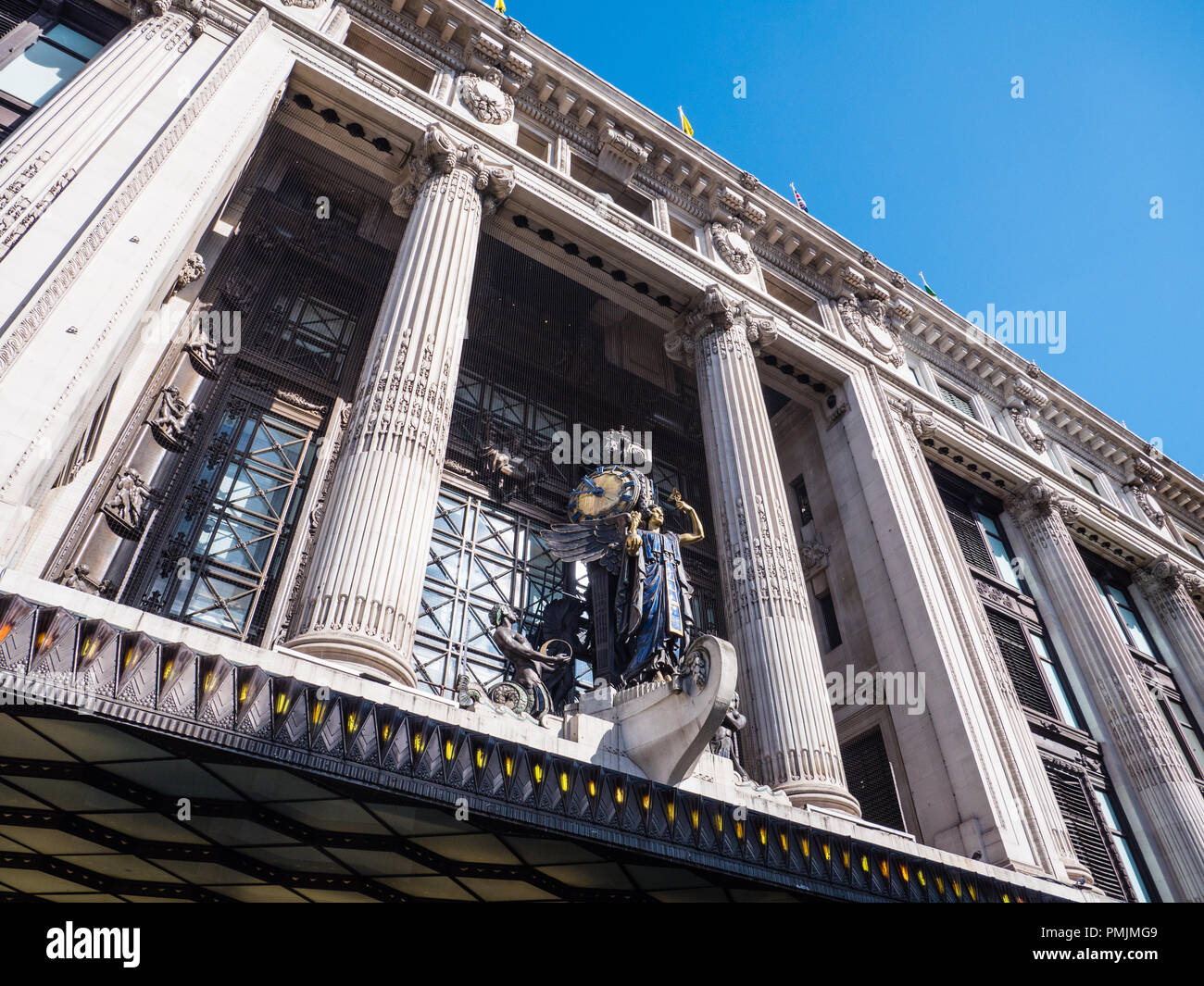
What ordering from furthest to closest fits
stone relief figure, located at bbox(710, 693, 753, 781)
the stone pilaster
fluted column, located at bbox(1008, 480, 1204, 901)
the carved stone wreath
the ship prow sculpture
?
the carved stone wreath → fluted column, located at bbox(1008, 480, 1204, 901) → stone relief figure, located at bbox(710, 693, 753, 781) → the stone pilaster → the ship prow sculpture

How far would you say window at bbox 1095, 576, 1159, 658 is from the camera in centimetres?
2747

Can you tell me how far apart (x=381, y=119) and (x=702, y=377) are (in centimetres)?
923

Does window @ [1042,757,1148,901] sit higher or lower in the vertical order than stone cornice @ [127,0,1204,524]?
lower

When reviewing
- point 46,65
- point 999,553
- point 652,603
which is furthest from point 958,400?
point 46,65

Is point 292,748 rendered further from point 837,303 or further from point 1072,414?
point 1072,414

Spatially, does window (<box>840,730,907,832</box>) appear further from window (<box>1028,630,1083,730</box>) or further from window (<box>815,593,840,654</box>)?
window (<box>1028,630,1083,730</box>)

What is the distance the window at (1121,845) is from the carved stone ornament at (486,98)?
22263 millimetres

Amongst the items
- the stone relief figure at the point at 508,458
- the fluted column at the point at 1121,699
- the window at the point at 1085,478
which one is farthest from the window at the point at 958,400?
the stone relief figure at the point at 508,458

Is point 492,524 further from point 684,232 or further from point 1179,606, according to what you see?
point 1179,606

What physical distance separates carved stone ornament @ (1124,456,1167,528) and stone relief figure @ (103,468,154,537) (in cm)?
3448

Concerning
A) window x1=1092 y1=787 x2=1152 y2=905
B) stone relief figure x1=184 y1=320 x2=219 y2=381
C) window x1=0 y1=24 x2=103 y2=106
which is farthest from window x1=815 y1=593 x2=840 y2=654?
window x1=0 y1=24 x2=103 y2=106

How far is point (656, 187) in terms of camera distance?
23.5m
